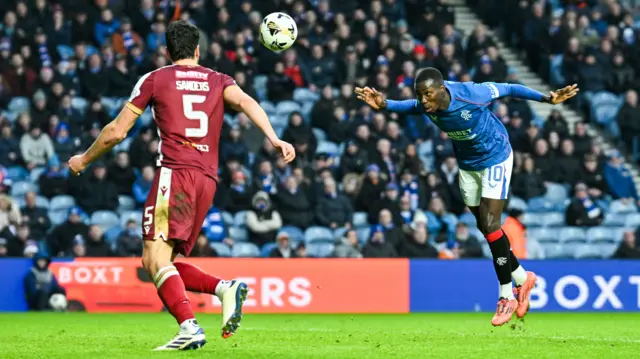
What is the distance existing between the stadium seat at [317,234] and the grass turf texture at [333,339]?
3.87 metres

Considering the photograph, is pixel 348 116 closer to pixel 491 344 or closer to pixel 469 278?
pixel 469 278

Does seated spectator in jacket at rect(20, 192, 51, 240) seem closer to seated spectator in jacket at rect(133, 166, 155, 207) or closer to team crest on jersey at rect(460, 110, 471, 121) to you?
seated spectator in jacket at rect(133, 166, 155, 207)

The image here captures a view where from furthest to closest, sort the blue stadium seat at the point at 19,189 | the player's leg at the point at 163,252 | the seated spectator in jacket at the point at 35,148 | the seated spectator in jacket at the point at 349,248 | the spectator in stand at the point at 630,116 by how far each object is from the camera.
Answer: the spectator in stand at the point at 630,116 → the seated spectator in jacket at the point at 35,148 → the blue stadium seat at the point at 19,189 → the seated spectator in jacket at the point at 349,248 → the player's leg at the point at 163,252

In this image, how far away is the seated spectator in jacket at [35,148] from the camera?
1916 centimetres

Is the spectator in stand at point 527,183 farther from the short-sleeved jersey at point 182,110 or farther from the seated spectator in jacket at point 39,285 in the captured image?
the short-sleeved jersey at point 182,110

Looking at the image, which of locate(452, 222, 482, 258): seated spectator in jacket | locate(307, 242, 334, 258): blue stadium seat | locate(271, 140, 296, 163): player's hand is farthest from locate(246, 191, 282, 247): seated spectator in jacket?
locate(271, 140, 296, 163): player's hand

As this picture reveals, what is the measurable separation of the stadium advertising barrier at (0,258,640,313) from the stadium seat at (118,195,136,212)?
7.24 ft

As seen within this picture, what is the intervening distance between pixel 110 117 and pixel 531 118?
25.3 ft

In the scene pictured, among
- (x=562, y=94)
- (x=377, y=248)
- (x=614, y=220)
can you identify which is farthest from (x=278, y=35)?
(x=614, y=220)

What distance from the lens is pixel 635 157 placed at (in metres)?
22.5

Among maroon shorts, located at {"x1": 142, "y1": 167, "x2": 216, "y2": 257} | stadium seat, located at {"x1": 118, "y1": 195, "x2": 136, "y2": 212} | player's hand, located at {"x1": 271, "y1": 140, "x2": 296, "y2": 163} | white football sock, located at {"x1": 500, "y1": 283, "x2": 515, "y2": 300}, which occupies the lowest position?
white football sock, located at {"x1": 500, "y1": 283, "x2": 515, "y2": 300}

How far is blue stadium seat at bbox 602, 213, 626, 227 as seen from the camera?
67.3ft

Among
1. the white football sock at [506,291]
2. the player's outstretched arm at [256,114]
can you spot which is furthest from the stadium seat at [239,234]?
the player's outstretched arm at [256,114]

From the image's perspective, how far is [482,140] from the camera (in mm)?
11047
